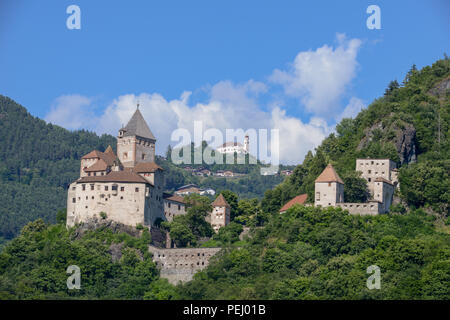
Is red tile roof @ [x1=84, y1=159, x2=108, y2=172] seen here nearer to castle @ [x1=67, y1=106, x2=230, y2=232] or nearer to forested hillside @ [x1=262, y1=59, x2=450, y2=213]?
castle @ [x1=67, y1=106, x2=230, y2=232]

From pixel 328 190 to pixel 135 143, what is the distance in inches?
852

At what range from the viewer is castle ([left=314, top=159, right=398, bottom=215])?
287ft

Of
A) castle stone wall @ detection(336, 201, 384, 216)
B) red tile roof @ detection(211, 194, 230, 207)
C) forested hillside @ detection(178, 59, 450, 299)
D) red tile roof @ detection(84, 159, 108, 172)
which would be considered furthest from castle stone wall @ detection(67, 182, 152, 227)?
castle stone wall @ detection(336, 201, 384, 216)

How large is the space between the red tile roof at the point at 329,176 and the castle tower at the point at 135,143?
19.6m

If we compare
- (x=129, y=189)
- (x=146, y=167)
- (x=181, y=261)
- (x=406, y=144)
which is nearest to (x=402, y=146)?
(x=406, y=144)

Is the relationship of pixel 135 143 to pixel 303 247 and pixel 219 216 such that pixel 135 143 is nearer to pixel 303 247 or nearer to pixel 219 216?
pixel 219 216

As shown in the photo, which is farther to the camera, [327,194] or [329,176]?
[329,176]

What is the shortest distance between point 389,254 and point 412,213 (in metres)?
12.7

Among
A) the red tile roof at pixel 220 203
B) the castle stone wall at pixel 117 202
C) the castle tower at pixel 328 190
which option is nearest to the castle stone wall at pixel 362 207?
the castle tower at pixel 328 190

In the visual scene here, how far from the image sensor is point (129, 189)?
8931cm

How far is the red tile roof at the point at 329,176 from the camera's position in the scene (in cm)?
8806

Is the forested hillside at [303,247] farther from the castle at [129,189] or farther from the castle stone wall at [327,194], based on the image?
the castle at [129,189]
